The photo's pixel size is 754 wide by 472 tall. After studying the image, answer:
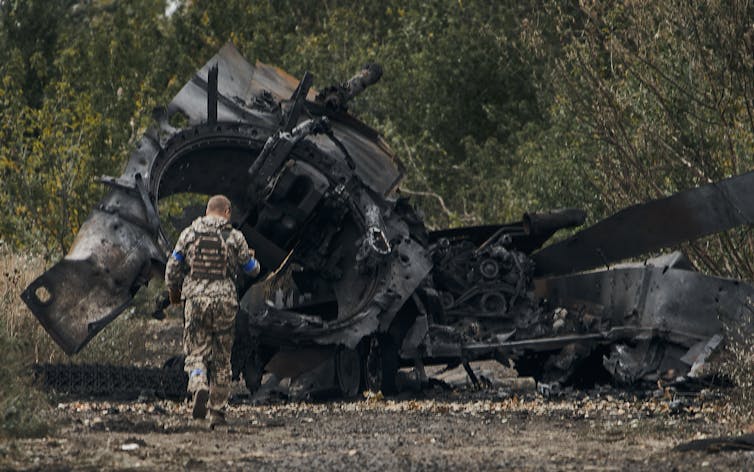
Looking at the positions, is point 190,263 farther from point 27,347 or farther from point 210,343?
point 27,347

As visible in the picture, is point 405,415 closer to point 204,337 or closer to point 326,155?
point 204,337

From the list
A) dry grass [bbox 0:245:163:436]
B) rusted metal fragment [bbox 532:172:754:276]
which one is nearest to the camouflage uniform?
dry grass [bbox 0:245:163:436]

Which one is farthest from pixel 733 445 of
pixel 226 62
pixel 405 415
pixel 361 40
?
pixel 361 40

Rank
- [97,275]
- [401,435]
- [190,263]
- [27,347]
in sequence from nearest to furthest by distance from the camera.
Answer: [401,435] → [190,263] → [97,275] → [27,347]

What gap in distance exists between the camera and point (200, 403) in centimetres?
1337

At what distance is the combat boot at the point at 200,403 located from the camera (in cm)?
1330

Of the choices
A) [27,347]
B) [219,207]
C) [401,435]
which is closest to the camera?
[401,435]

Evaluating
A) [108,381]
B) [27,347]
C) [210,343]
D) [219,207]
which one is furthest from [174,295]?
[27,347]

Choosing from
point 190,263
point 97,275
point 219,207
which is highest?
point 219,207

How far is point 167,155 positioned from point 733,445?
25.0 feet

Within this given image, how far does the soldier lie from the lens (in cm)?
1343

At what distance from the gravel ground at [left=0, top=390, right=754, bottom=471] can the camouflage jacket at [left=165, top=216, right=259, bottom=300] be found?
39.1 inches

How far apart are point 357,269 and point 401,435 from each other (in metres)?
4.39

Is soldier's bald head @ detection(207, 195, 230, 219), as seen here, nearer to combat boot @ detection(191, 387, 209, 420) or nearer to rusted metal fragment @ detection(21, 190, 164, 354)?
combat boot @ detection(191, 387, 209, 420)
